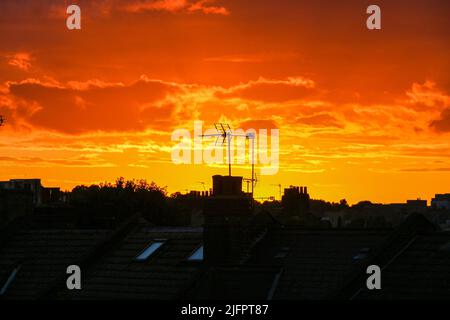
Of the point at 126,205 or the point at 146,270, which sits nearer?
the point at 146,270

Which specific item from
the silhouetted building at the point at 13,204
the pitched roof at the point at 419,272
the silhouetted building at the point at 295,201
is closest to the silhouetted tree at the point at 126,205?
the silhouetted building at the point at 295,201

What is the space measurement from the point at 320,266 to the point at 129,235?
1045 cm

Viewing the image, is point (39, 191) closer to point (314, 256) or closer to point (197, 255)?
point (197, 255)

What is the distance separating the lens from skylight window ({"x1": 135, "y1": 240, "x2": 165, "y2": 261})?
42.8 m

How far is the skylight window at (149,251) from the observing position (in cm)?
4282

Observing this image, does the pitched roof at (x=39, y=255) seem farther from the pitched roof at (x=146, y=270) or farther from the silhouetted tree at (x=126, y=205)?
the silhouetted tree at (x=126, y=205)

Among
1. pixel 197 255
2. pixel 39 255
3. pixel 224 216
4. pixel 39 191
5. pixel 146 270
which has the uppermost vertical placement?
pixel 39 191

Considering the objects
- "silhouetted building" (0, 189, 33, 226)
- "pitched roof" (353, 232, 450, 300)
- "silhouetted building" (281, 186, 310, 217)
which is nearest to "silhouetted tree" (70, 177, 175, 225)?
"silhouetted building" (281, 186, 310, 217)

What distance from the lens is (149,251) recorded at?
43.4 m

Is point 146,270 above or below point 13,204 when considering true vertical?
below

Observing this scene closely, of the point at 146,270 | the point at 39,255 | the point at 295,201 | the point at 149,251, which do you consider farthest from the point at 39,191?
the point at 146,270

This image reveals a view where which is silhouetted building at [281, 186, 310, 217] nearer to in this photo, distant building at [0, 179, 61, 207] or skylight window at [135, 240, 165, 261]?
distant building at [0, 179, 61, 207]
